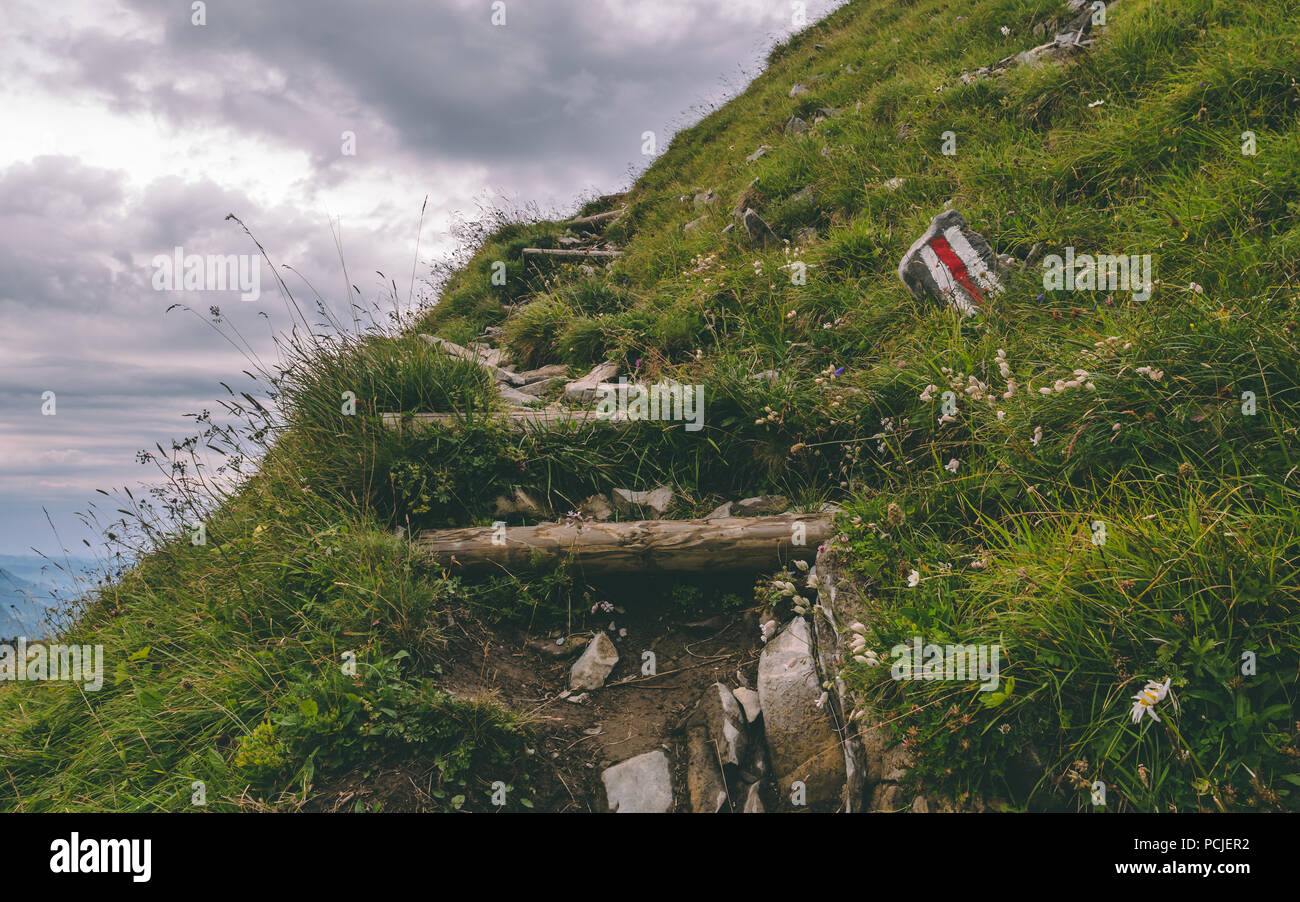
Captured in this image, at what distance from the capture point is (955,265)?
16.8ft

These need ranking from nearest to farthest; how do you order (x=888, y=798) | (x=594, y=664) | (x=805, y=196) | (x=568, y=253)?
1. (x=888, y=798)
2. (x=594, y=664)
3. (x=805, y=196)
4. (x=568, y=253)

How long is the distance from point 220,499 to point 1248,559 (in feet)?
21.1

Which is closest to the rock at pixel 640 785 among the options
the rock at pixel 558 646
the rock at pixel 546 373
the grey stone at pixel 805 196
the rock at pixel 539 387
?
the rock at pixel 558 646

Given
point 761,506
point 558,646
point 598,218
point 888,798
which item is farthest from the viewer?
point 598,218

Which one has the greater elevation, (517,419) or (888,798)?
(517,419)

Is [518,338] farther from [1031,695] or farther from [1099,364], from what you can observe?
[1031,695]

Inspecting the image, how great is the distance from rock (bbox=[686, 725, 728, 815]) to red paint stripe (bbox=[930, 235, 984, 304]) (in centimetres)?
387

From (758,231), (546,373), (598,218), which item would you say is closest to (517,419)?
(546,373)

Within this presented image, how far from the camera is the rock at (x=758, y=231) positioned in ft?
25.7

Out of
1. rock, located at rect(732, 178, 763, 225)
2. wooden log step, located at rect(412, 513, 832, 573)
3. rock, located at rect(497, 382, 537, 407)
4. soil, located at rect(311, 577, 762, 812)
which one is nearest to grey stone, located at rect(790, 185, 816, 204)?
rock, located at rect(732, 178, 763, 225)

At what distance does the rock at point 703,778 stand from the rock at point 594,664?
74 cm

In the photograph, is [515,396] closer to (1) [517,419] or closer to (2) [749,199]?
(1) [517,419]

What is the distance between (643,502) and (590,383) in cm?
223

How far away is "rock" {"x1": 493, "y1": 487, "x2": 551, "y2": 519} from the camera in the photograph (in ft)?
16.0
